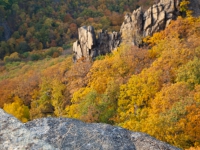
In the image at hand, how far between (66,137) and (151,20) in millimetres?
58183

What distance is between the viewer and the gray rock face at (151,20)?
64.9 meters

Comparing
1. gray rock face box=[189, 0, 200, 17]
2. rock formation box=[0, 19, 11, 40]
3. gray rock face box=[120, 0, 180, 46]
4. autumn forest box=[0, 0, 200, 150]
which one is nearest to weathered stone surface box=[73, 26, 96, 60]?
autumn forest box=[0, 0, 200, 150]

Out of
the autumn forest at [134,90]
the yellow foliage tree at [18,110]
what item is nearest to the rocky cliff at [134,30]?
the autumn forest at [134,90]

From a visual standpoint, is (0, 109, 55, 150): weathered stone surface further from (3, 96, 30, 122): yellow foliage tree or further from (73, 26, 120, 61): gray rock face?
(73, 26, 120, 61): gray rock face

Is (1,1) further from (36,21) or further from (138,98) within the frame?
(138,98)

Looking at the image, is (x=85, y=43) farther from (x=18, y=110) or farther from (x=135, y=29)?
(x=18, y=110)

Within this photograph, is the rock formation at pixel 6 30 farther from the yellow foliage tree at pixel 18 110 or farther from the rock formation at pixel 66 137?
the rock formation at pixel 66 137

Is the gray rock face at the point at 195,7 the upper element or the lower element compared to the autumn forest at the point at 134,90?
upper

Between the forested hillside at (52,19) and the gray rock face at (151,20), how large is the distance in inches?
3272

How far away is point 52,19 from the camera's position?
168 metres

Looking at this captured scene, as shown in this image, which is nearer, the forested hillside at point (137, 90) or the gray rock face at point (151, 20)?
the forested hillside at point (137, 90)

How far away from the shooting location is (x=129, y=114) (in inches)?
1631

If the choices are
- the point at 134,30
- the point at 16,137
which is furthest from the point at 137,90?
the point at 16,137

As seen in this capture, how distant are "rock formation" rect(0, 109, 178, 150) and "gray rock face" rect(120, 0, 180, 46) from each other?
181 feet
